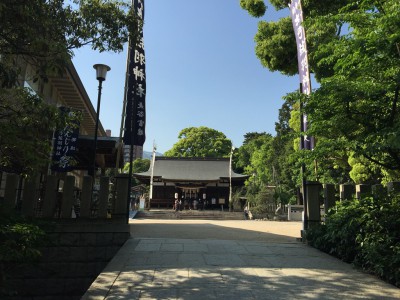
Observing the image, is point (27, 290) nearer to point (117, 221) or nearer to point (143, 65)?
point (117, 221)

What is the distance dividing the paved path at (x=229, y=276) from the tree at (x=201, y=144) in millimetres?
46825

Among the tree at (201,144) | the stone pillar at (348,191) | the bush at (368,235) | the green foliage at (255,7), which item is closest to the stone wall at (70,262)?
the bush at (368,235)

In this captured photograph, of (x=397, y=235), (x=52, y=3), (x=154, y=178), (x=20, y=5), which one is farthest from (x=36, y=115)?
(x=154, y=178)

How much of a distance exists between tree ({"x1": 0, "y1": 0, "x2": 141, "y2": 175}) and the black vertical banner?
15.6 feet

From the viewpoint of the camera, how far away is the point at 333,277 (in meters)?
5.56

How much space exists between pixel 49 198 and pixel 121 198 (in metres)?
1.62

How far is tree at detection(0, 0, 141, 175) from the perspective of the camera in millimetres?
4254

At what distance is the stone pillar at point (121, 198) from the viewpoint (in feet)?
27.6

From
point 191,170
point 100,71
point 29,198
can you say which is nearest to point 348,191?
point 29,198

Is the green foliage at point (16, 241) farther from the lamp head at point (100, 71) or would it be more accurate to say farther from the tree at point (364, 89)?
the lamp head at point (100, 71)

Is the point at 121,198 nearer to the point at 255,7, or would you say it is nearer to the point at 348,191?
the point at 348,191

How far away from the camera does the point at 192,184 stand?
36781mm

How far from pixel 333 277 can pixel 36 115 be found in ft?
16.5

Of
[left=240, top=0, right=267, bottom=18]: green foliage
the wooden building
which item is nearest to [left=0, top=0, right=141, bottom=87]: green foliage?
[left=240, top=0, right=267, bottom=18]: green foliage
